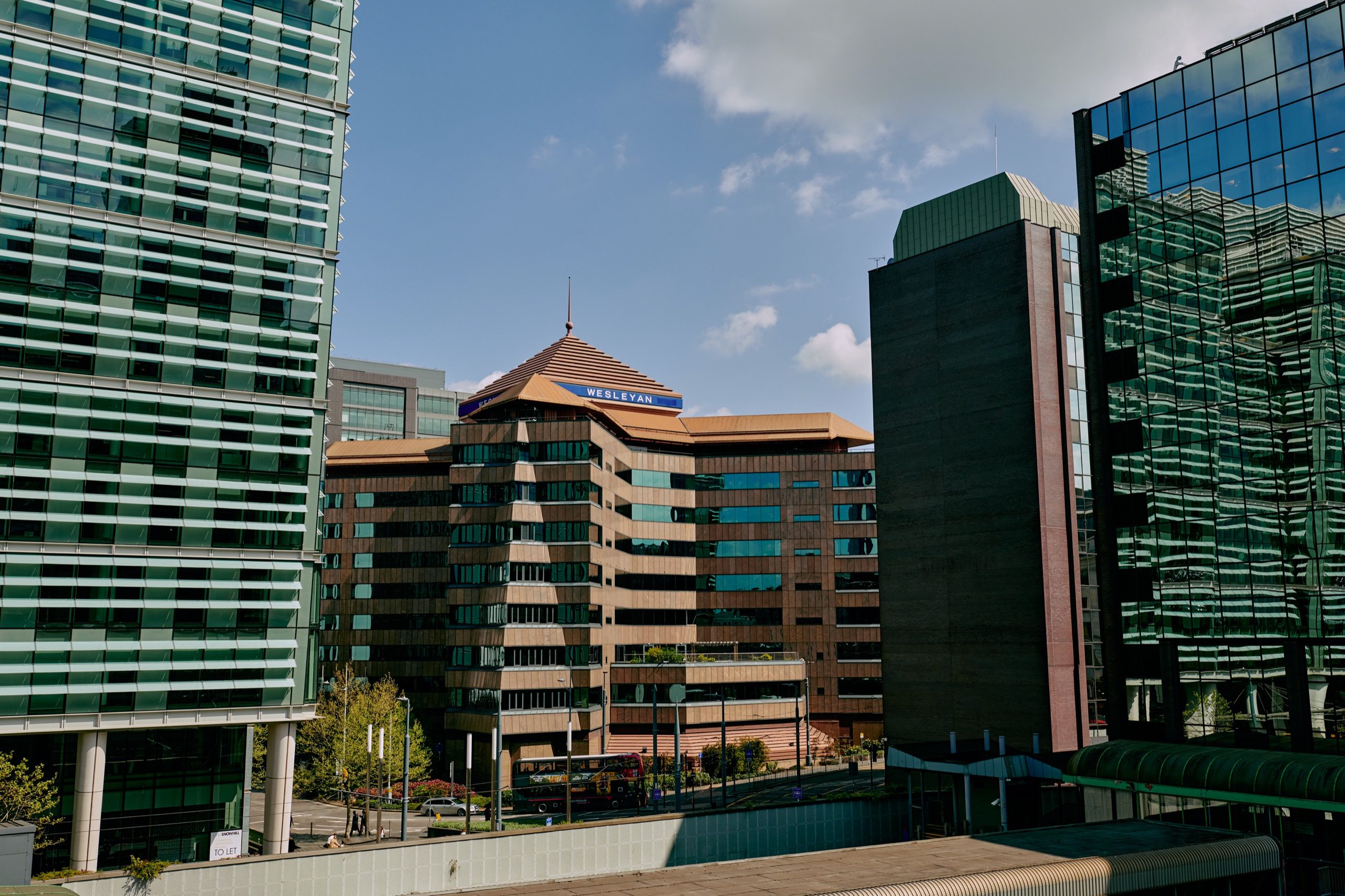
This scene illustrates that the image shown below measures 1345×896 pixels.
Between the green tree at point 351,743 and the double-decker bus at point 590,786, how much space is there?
10.0 m

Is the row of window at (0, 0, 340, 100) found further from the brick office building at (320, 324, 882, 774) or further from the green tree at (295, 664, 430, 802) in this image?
the green tree at (295, 664, 430, 802)

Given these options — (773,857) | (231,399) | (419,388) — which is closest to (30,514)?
(231,399)

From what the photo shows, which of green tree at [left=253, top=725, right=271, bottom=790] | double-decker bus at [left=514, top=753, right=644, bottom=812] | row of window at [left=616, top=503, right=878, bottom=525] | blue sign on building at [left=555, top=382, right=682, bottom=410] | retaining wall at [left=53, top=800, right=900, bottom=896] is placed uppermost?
blue sign on building at [left=555, top=382, right=682, bottom=410]

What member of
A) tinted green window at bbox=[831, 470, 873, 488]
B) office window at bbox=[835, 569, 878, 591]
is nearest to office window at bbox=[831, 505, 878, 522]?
tinted green window at bbox=[831, 470, 873, 488]

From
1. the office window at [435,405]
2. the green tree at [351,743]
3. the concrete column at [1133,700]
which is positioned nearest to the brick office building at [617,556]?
the green tree at [351,743]

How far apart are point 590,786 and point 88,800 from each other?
1355 inches

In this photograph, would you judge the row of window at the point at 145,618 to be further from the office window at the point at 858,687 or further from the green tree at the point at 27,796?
the office window at the point at 858,687

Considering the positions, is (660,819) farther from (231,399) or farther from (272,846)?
(231,399)

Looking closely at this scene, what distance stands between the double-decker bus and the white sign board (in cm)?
2465

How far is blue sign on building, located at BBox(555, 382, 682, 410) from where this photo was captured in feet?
367

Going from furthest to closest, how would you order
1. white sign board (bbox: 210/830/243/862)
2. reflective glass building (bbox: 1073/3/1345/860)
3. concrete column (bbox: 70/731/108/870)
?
white sign board (bbox: 210/830/243/862), concrete column (bbox: 70/731/108/870), reflective glass building (bbox: 1073/3/1345/860)

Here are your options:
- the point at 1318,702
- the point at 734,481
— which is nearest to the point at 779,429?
the point at 734,481

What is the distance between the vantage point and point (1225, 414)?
175 feet

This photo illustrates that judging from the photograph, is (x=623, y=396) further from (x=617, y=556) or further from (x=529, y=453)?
(x=529, y=453)
